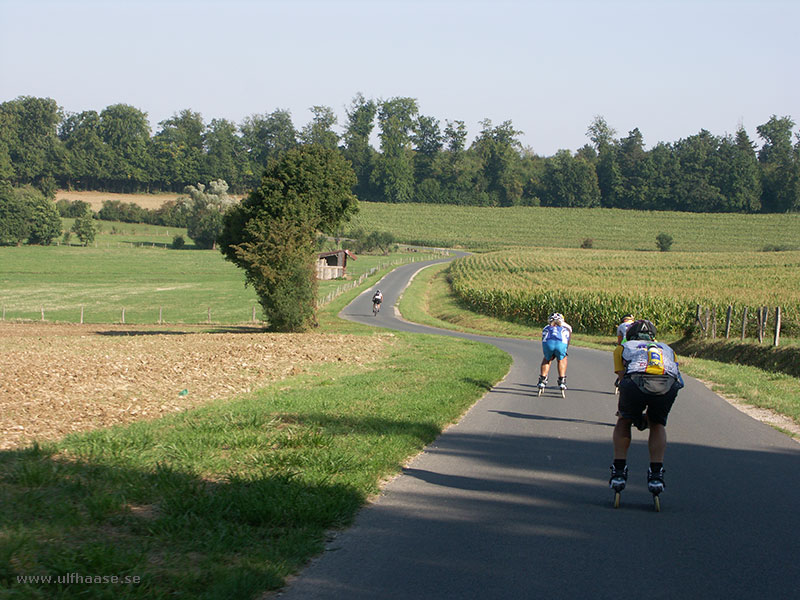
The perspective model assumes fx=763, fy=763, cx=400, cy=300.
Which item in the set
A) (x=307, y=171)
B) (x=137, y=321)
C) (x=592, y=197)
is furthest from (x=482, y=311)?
(x=592, y=197)

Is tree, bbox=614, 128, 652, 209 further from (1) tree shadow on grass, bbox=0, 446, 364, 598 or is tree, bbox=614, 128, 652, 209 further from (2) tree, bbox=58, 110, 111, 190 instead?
(1) tree shadow on grass, bbox=0, 446, 364, 598

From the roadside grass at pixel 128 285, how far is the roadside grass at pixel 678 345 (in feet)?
30.8

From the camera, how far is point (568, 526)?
21.4 feet

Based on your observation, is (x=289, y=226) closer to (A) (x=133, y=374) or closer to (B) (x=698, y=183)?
(A) (x=133, y=374)

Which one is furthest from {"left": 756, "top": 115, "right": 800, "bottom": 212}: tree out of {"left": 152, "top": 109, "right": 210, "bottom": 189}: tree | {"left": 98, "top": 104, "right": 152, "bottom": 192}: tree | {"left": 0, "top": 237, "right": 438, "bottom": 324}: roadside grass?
{"left": 98, "top": 104, "right": 152, "bottom": 192}: tree

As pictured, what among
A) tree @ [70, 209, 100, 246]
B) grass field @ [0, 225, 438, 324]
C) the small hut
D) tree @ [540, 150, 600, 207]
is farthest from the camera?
tree @ [540, 150, 600, 207]

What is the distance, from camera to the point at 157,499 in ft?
21.6

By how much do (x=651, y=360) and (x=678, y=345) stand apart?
1047 inches

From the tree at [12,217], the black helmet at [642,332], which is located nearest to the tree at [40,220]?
the tree at [12,217]

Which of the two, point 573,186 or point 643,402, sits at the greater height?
point 573,186

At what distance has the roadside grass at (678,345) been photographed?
15531 millimetres

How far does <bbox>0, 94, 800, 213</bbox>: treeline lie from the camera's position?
15475 cm

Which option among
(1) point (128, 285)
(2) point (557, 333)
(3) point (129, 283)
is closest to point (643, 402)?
(2) point (557, 333)

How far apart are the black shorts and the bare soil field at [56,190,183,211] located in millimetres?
147229
